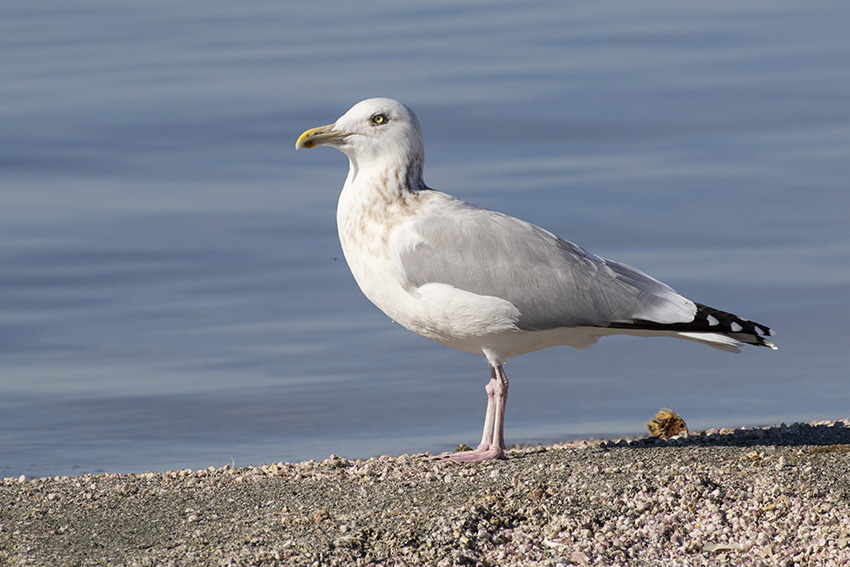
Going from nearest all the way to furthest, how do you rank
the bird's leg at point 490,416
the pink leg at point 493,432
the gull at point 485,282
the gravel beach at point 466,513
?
the gravel beach at point 466,513 < the gull at point 485,282 < the pink leg at point 493,432 < the bird's leg at point 490,416

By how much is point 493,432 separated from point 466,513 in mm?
1623

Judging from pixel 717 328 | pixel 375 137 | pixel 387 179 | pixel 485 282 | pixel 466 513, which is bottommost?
pixel 466 513

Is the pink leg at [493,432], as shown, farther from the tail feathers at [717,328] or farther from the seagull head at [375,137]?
the seagull head at [375,137]

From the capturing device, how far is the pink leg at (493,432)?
6309 millimetres

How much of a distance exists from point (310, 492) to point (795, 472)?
220 centimetres

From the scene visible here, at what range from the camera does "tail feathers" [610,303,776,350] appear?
6.18 meters

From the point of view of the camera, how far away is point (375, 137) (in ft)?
21.7

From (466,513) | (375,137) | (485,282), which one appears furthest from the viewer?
(375,137)

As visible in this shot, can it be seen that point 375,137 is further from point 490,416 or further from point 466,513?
point 466,513

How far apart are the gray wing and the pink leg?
490 millimetres

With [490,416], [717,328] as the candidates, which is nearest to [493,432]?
[490,416]

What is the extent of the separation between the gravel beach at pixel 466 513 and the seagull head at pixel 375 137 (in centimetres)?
164

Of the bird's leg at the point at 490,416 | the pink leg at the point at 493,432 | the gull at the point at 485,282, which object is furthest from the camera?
the bird's leg at the point at 490,416

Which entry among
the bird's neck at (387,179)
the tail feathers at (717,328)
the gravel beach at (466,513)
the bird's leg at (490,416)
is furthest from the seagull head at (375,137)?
the gravel beach at (466,513)
